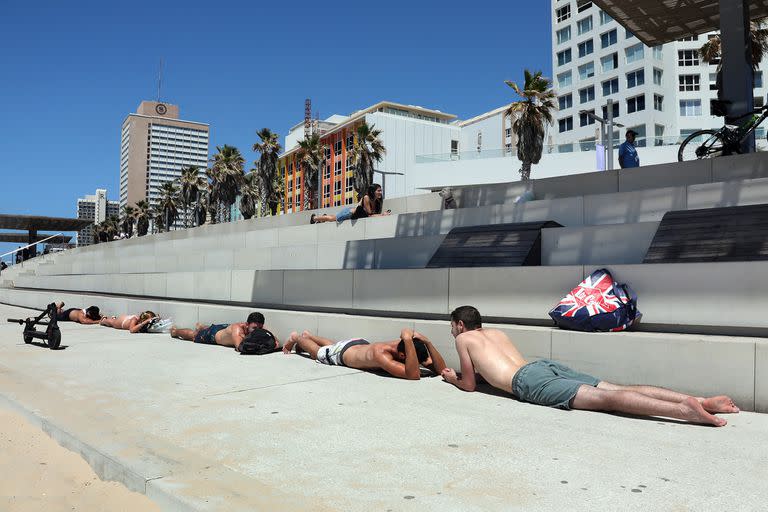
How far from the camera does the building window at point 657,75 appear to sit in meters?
53.0

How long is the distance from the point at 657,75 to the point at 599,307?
57228 millimetres

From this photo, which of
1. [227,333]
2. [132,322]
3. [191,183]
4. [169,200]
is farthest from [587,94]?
[227,333]

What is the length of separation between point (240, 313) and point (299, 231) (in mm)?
3976

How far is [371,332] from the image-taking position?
7.64 meters

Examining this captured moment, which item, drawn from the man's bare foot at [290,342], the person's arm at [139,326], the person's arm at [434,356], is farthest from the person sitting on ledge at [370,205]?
the person's arm at [434,356]

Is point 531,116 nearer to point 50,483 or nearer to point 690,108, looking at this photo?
point 690,108

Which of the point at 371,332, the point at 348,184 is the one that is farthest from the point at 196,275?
the point at 348,184

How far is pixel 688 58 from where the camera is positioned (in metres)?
54.3

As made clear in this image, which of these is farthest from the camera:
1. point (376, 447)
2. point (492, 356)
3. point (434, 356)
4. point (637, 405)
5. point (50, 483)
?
point (434, 356)

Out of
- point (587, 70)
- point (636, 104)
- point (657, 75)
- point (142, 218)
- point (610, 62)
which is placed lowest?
point (142, 218)

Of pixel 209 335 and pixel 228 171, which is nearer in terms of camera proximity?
pixel 209 335

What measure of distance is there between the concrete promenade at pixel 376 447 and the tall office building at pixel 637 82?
173ft

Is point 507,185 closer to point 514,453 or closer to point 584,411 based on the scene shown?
point 584,411

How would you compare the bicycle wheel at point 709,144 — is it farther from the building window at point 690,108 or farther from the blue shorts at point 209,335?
the building window at point 690,108
